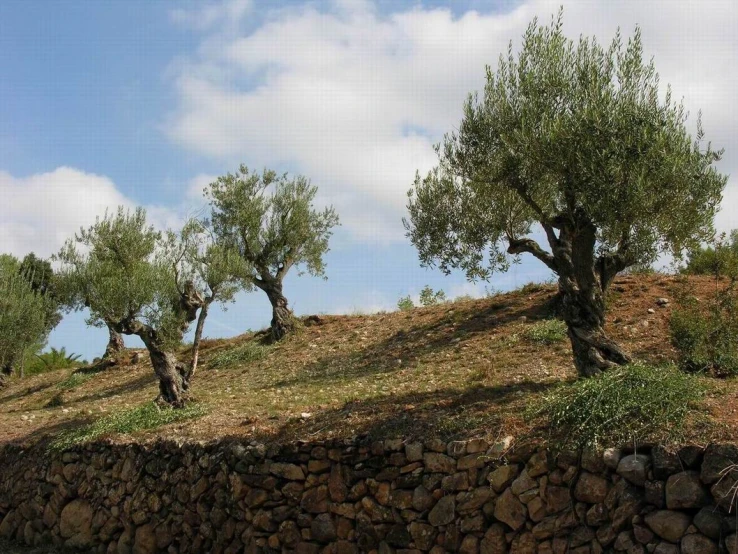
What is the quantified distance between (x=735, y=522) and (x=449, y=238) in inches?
382

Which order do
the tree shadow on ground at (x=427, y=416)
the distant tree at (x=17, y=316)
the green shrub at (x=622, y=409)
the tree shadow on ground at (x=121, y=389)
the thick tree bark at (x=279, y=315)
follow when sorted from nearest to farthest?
the green shrub at (x=622, y=409)
the tree shadow on ground at (x=427, y=416)
the tree shadow on ground at (x=121, y=389)
the thick tree bark at (x=279, y=315)
the distant tree at (x=17, y=316)

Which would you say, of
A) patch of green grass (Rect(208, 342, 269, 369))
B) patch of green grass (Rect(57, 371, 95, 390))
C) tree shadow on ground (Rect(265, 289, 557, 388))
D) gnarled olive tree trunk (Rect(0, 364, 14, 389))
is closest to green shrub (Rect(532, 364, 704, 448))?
tree shadow on ground (Rect(265, 289, 557, 388))

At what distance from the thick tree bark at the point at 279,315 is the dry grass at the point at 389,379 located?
28.7 inches

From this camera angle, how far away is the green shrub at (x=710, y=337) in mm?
12070

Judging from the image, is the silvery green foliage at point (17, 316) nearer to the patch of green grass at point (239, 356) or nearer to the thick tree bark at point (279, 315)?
the patch of green grass at point (239, 356)

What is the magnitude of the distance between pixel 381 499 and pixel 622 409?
3.43 m

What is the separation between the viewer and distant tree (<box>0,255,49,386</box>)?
2714 cm

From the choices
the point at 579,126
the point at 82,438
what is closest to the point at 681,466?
the point at 579,126

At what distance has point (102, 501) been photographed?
44.5 ft

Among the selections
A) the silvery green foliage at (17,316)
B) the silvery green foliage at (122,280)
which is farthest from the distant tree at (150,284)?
the silvery green foliage at (17,316)

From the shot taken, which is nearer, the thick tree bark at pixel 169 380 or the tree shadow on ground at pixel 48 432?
the tree shadow on ground at pixel 48 432

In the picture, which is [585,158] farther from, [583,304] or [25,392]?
[25,392]

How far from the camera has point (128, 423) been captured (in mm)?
14688

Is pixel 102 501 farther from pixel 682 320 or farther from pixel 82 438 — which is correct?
pixel 682 320
